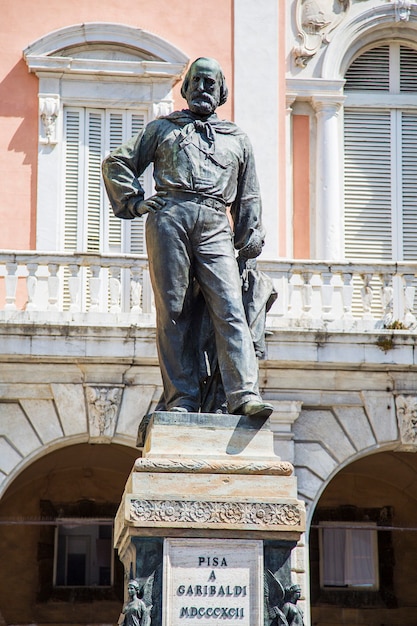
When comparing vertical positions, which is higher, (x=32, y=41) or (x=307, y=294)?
(x=32, y=41)

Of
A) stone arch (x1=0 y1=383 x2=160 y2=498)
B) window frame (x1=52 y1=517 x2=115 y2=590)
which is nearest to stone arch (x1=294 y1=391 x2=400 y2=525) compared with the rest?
stone arch (x1=0 y1=383 x2=160 y2=498)

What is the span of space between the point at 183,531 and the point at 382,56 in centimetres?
1196

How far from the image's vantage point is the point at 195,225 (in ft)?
30.5

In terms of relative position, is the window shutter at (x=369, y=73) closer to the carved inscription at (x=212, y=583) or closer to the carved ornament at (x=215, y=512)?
the carved ornament at (x=215, y=512)

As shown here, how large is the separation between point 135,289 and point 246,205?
7121 mm

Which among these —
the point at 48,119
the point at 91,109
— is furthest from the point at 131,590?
the point at 91,109

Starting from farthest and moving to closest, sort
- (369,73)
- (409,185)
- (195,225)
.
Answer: (369,73) → (409,185) → (195,225)

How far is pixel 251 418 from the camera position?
8.84 metres

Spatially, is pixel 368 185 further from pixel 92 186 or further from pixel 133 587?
pixel 133 587

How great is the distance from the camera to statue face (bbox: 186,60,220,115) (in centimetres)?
949

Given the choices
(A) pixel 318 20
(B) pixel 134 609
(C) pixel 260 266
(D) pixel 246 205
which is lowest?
(B) pixel 134 609

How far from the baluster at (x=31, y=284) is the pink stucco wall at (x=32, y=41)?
1233 mm

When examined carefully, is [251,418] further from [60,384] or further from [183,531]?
[60,384]

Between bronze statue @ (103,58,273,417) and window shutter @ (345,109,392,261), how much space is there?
929 centimetres
